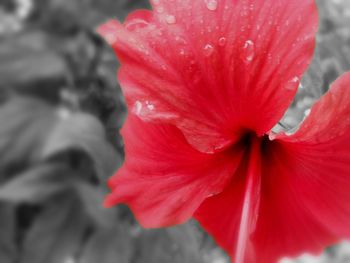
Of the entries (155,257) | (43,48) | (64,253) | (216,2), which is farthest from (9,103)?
(216,2)

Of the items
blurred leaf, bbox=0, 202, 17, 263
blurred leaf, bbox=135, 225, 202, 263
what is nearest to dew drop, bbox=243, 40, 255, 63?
blurred leaf, bbox=135, 225, 202, 263

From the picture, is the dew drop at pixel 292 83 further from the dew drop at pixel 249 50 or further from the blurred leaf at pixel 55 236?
the blurred leaf at pixel 55 236

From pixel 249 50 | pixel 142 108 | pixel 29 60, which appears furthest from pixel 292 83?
pixel 29 60

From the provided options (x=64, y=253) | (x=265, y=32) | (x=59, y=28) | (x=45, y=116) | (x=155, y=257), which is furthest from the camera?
(x=59, y=28)

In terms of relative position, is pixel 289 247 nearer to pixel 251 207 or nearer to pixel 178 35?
pixel 251 207

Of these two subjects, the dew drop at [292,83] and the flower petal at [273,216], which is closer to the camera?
the dew drop at [292,83]

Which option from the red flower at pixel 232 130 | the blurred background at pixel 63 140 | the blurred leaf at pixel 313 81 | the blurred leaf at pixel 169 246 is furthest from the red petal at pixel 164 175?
the blurred background at pixel 63 140

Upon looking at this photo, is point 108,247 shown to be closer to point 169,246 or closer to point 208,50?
point 169,246
